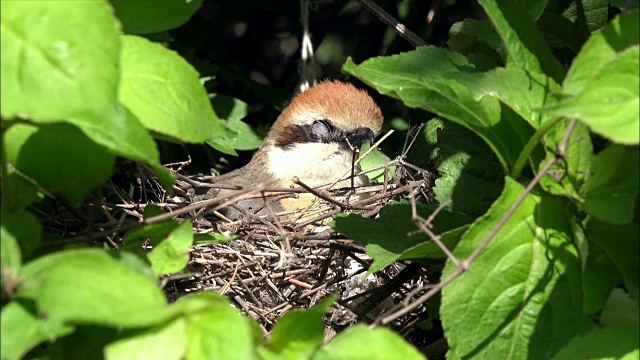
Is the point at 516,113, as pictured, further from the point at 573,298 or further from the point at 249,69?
the point at 249,69

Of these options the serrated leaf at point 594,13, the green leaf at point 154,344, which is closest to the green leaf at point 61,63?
the green leaf at point 154,344

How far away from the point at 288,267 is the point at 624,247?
134 cm

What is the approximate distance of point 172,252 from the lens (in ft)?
5.45

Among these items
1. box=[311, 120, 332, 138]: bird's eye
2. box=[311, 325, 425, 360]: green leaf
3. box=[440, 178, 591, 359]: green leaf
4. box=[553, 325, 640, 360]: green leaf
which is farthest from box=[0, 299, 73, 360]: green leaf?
box=[311, 120, 332, 138]: bird's eye

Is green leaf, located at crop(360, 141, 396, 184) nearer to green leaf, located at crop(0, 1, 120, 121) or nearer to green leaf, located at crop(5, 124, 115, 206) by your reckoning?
green leaf, located at crop(5, 124, 115, 206)

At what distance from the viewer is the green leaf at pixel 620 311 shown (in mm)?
1581

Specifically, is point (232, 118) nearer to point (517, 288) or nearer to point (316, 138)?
point (316, 138)

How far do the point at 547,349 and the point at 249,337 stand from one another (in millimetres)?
750

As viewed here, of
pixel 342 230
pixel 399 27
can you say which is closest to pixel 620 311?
pixel 342 230

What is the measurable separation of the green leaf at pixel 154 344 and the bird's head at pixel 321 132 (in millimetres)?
2553

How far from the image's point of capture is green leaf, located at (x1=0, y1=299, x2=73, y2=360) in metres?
1.28

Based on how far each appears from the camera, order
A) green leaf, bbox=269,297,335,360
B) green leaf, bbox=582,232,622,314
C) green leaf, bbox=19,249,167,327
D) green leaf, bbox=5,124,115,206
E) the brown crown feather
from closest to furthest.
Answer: green leaf, bbox=19,249,167,327, green leaf, bbox=269,297,335,360, green leaf, bbox=5,124,115,206, green leaf, bbox=582,232,622,314, the brown crown feather

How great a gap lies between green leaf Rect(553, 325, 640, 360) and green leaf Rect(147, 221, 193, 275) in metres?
0.75

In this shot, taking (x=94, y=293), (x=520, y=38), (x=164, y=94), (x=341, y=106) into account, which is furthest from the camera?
(x=341, y=106)
